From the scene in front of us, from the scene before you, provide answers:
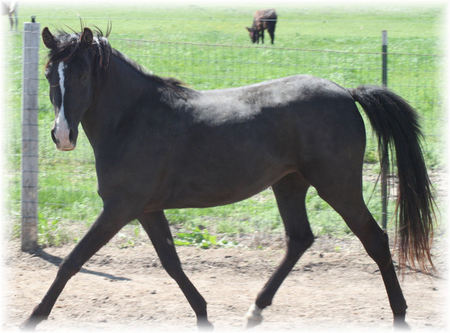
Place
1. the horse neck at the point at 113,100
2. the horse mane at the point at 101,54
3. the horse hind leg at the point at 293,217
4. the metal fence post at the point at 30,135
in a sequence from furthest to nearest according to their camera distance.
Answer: the metal fence post at the point at 30,135 → the horse hind leg at the point at 293,217 → the horse neck at the point at 113,100 → the horse mane at the point at 101,54

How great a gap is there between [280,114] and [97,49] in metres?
1.35

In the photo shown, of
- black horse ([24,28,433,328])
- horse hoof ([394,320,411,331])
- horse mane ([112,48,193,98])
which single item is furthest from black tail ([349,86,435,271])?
horse mane ([112,48,193,98])

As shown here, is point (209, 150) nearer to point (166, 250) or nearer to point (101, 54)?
point (166, 250)

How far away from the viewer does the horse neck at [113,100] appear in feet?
13.8

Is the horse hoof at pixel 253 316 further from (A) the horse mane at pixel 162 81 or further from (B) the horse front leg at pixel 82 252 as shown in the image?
(A) the horse mane at pixel 162 81

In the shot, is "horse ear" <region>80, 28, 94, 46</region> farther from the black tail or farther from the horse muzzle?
the black tail

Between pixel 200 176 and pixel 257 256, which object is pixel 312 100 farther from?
pixel 257 256

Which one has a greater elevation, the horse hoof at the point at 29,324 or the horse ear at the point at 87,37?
the horse ear at the point at 87,37

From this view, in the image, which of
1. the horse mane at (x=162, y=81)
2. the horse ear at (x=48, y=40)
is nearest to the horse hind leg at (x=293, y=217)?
the horse mane at (x=162, y=81)

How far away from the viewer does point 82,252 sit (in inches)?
157

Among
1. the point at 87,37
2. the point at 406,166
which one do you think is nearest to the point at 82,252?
the point at 87,37

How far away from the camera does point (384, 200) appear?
5.95m

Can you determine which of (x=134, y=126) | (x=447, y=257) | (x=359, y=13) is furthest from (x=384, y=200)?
(x=359, y=13)

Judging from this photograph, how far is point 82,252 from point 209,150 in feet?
3.61
